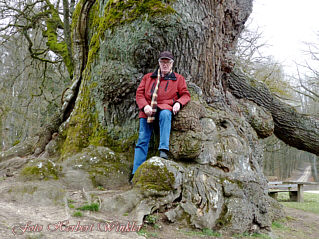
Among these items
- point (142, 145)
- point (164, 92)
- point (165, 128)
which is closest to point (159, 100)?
point (164, 92)

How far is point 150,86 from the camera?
4.80 m

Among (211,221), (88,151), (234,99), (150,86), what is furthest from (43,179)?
(234,99)

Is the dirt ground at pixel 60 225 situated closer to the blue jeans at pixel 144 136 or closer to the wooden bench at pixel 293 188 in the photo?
the blue jeans at pixel 144 136

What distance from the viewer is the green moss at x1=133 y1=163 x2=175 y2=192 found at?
383 cm

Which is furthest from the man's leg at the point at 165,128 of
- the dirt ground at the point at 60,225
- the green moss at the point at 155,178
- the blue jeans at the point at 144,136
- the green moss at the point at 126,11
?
the green moss at the point at 126,11

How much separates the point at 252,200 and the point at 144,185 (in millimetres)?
1861

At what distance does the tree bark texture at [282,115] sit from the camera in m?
7.14

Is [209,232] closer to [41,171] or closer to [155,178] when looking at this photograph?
[155,178]

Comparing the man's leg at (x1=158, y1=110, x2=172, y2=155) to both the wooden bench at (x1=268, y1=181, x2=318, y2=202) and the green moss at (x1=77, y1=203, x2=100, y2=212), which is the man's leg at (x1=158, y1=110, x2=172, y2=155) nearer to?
the green moss at (x1=77, y1=203, x2=100, y2=212)

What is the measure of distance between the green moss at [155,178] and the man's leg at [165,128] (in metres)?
0.51

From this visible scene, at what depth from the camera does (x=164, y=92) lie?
4.71 m

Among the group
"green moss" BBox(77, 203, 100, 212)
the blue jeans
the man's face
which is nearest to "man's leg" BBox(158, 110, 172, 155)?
the blue jeans

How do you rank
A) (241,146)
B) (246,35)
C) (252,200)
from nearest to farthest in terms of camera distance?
(252,200) → (241,146) → (246,35)

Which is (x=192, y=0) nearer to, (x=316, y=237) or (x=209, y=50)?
(x=209, y=50)
